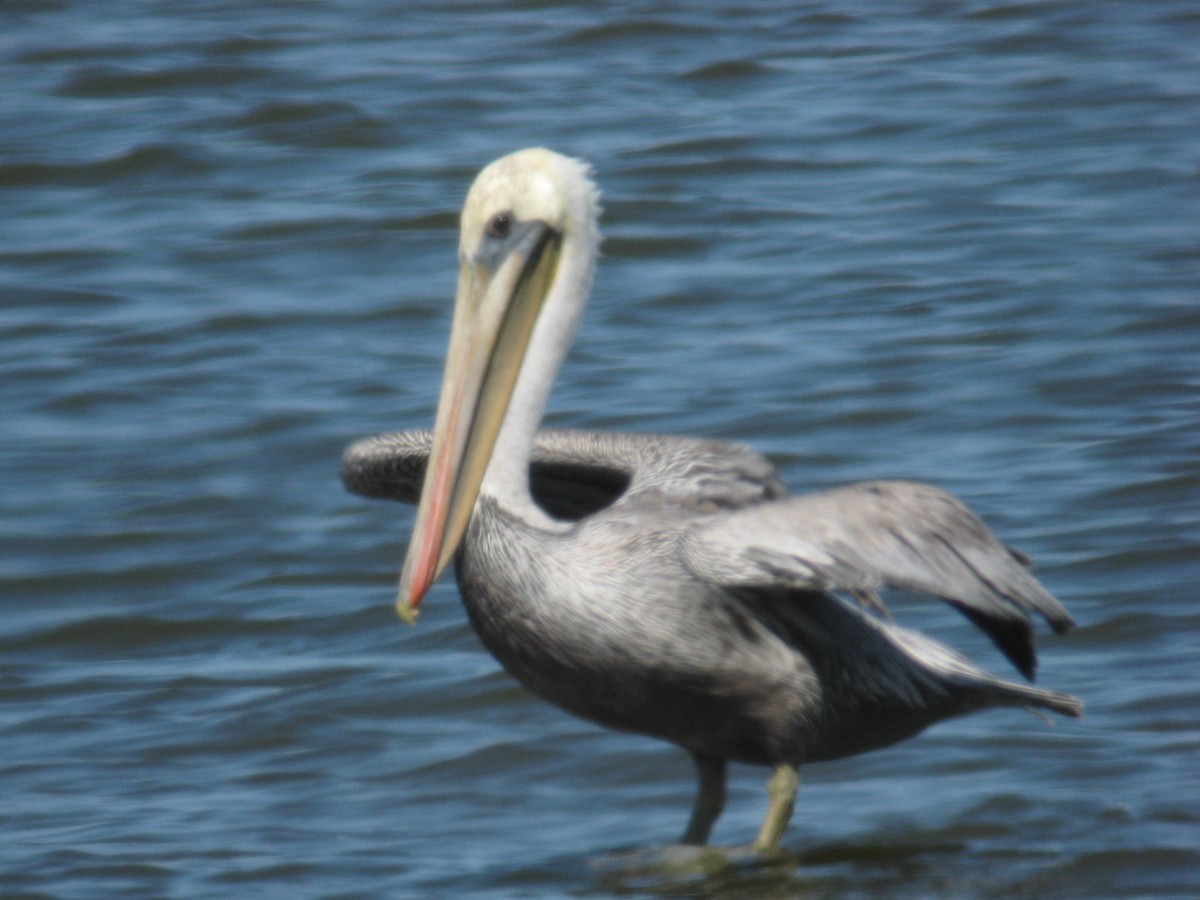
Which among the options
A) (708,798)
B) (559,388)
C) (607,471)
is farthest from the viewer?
(559,388)

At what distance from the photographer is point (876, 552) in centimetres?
430

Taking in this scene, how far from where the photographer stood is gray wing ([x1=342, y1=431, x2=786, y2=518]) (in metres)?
4.87

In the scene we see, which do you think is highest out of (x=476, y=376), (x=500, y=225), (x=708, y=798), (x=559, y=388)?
(x=500, y=225)

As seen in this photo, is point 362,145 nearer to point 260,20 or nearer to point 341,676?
point 260,20

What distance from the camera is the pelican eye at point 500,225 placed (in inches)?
182

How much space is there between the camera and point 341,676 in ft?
20.2

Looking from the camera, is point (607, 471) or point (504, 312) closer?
point (504, 312)

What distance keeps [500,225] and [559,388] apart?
360 centimetres

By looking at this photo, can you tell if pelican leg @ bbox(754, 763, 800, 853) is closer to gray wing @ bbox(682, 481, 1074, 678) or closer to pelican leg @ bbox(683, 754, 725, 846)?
pelican leg @ bbox(683, 754, 725, 846)

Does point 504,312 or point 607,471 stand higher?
point 504,312

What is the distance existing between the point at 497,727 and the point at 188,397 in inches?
126

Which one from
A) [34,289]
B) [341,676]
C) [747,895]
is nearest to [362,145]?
[34,289]

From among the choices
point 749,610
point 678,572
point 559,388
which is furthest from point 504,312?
point 559,388

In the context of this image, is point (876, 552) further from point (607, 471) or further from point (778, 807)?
point (607, 471)
